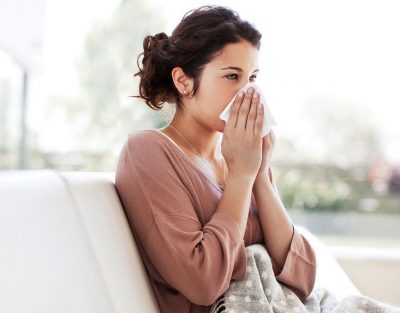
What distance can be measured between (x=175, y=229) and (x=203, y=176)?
205mm

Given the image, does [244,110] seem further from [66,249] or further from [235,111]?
[66,249]

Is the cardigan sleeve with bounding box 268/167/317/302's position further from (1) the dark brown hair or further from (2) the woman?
(1) the dark brown hair

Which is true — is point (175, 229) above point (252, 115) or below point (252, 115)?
below

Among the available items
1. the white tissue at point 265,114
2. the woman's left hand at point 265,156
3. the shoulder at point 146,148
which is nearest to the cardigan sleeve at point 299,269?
the woman's left hand at point 265,156

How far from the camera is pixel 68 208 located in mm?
978

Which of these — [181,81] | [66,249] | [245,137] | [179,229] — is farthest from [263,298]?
[181,81]

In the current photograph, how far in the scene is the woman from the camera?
3.85 feet

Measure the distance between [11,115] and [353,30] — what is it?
6.70 feet

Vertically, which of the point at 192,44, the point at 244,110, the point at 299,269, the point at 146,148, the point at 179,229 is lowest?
the point at 299,269

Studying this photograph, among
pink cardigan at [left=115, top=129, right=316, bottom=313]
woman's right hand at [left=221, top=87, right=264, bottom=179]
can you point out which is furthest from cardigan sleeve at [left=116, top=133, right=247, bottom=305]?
woman's right hand at [left=221, top=87, right=264, bottom=179]

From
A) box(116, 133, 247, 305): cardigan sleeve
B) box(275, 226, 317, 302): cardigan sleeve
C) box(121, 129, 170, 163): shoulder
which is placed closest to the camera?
box(116, 133, 247, 305): cardigan sleeve

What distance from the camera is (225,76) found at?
139 centimetres

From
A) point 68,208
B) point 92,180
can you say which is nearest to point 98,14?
point 92,180

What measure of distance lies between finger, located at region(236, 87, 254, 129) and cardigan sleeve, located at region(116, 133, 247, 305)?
0.55 feet
